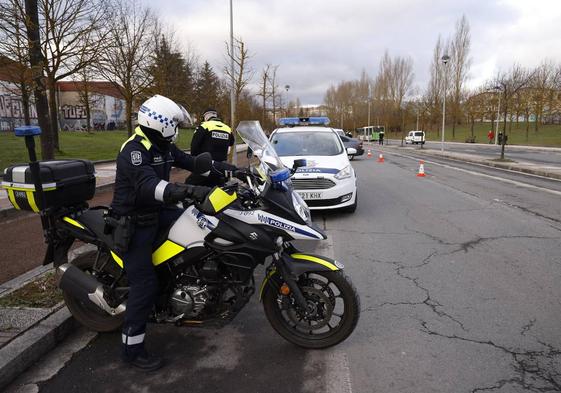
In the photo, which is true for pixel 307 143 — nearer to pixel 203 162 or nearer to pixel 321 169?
pixel 321 169

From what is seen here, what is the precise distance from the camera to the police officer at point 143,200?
2852 mm

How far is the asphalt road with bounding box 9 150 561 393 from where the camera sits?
9.65 feet

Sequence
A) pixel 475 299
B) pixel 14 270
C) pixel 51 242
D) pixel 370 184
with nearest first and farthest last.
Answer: pixel 51 242 → pixel 475 299 → pixel 14 270 → pixel 370 184

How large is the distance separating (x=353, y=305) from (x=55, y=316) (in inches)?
99.3

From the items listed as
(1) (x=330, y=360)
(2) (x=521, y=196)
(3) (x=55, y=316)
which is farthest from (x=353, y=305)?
(2) (x=521, y=196)

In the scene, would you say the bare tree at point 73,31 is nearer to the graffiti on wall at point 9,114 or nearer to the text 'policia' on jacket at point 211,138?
the text 'policia' on jacket at point 211,138

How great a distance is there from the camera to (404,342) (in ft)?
11.4

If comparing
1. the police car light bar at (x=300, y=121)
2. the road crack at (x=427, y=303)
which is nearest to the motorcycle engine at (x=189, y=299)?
the road crack at (x=427, y=303)

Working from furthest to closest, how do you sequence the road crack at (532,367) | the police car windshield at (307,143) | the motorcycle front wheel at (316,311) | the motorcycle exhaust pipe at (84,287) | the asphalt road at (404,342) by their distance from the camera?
1. the police car windshield at (307,143)
2. the motorcycle exhaust pipe at (84,287)
3. the motorcycle front wheel at (316,311)
4. the asphalt road at (404,342)
5. the road crack at (532,367)

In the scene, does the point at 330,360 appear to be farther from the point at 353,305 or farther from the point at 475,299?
the point at 475,299

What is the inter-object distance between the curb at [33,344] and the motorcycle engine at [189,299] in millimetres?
1107

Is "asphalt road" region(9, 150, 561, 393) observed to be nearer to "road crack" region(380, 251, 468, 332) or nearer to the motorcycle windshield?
"road crack" region(380, 251, 468, 332)

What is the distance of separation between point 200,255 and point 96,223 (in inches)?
38.3

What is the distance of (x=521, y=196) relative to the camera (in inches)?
421
